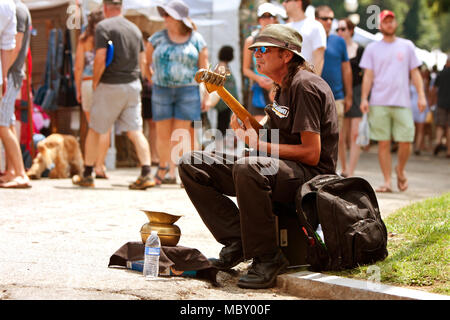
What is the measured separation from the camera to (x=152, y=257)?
4.39 m

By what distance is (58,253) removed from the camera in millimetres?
A: 5012

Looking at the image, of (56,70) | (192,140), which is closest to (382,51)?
(192,140)

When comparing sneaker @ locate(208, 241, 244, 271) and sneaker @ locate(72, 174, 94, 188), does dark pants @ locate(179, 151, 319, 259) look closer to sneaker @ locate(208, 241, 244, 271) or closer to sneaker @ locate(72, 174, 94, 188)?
sneaker @ locate(208, 241, 244, 271)

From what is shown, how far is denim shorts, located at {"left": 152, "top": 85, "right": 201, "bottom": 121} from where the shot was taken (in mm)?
9320

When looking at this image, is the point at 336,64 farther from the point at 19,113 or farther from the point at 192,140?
the point at 19,113

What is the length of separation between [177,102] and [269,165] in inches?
204

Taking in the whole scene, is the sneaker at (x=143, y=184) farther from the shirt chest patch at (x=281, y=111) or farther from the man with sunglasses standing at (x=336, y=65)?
the shirt chest patch at (x=281, y=111)

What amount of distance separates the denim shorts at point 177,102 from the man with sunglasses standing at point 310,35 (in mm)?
1663

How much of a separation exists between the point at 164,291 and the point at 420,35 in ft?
251

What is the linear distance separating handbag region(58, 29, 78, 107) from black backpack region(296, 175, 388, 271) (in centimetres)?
810

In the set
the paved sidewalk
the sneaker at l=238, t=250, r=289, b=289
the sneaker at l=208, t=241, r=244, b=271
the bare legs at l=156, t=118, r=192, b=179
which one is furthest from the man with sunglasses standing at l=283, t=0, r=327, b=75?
the sneaker at l=238, t=250, r=289, b=289

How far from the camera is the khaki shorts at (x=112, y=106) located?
920 cm

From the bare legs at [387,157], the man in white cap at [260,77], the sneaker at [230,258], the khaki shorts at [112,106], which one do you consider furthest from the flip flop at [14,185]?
the sneaker at [230,258]

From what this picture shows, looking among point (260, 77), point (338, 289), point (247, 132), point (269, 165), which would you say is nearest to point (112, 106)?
point (260, 77)
